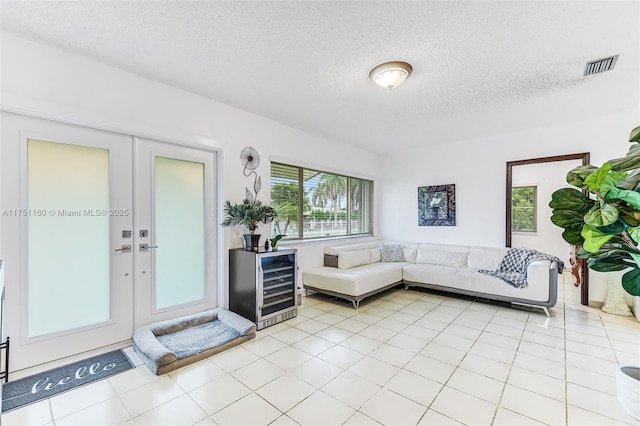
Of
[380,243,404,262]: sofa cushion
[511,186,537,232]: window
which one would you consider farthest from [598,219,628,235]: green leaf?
[511,186,537,232]: window

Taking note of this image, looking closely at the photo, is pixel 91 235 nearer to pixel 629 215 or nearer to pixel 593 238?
pixel 593 238

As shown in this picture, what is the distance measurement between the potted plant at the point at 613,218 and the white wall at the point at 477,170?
305 cm

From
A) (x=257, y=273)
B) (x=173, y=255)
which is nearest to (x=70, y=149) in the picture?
(x=173, y=255)

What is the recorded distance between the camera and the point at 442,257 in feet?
16.3

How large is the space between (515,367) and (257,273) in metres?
2.64

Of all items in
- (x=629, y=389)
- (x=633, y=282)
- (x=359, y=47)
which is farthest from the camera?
(x=359, y=47)

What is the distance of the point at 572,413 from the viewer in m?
1.85

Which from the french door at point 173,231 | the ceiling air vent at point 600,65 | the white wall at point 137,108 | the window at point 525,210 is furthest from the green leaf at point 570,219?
the window at point 525,210

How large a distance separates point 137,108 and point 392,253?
4.55 metres

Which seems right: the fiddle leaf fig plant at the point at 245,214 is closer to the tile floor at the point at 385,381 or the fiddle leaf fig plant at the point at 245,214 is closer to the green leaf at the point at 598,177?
the tile floor at the point at 385,381

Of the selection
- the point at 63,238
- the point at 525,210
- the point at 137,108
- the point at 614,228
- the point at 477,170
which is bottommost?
the point at 63,238

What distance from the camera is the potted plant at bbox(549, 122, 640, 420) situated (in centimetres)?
143

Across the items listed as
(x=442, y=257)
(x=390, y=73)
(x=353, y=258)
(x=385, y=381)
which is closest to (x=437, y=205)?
(x=442, y=257)

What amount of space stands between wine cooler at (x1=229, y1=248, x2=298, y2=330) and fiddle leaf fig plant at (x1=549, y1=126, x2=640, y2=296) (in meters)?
2.77
